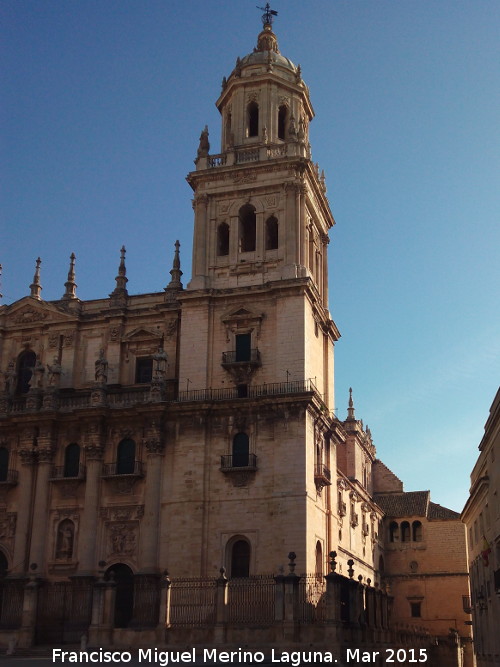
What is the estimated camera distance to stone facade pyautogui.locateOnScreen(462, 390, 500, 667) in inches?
1267

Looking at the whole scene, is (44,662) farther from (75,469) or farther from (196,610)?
(75,469)

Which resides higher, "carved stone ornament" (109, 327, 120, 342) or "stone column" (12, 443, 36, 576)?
"carved stone ornament" (109, 327, 120, 342)

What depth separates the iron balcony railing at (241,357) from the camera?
125 ft

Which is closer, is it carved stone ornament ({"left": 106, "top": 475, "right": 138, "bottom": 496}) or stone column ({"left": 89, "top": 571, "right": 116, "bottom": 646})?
stone column ({"left": 89, "top": 571, "right": 116, "bottom": 646})

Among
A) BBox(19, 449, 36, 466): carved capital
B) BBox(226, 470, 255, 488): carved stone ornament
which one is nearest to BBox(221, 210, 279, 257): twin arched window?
BBox(226, 470, 255, 488): carved stone ornament

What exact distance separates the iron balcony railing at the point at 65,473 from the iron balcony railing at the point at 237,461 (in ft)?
22.2

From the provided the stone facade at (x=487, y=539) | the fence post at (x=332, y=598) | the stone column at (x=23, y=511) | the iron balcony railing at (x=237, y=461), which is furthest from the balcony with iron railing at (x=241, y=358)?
the fence post at (x=332, y=598)

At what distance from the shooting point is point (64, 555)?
3809 centimetres

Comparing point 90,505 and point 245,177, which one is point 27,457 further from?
point 245,177

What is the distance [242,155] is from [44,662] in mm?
25155

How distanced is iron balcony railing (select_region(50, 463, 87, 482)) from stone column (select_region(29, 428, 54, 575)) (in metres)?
0.24

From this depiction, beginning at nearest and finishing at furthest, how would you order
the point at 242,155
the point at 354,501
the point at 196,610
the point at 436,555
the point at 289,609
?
the point at 289,609 → the point at 196,610 → the point at 242,155 → the point at 354,501 → the point at 436,555

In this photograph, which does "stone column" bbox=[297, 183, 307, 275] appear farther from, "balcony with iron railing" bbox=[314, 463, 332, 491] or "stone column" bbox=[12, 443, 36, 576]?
"stone column" bbox=[12, 443, 36, 576]

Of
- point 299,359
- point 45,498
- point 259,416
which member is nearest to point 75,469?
point 45,498
